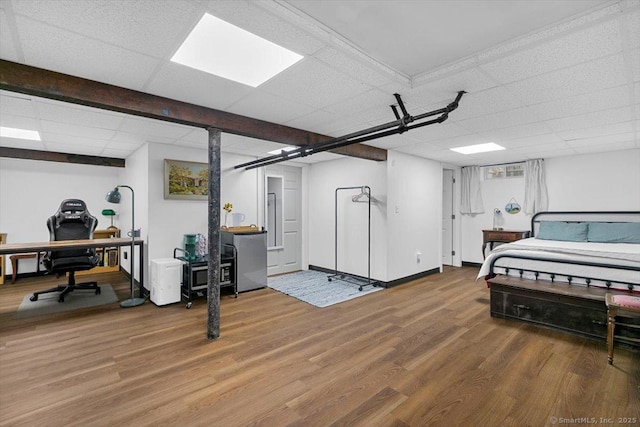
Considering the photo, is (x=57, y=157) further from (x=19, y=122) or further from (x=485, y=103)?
(x=485, y=103)

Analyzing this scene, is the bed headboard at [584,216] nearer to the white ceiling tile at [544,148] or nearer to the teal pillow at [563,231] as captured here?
the teal pillow at [563,231]

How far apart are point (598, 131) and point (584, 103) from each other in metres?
1.54

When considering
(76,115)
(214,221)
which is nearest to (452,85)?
(214,221)

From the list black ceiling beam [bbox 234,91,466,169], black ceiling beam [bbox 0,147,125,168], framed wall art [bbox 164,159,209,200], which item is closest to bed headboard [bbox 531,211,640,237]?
black ceiling beam [bbox 234,91,466,169]

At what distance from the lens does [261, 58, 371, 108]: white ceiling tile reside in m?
2.33

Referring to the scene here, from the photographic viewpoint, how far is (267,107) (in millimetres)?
3172

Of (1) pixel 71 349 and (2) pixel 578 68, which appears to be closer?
(2) pixel 578 68

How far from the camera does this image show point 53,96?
2365mm

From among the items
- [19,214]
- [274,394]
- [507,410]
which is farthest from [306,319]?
[19,214]

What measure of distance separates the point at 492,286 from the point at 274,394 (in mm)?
3092

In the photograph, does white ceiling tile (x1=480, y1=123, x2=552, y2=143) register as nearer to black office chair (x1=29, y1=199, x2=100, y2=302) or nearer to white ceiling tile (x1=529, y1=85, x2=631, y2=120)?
white ceiling tile (x1=529, y1=85, x2=631, y2=120)

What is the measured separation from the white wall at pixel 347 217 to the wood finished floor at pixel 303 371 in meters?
1.76

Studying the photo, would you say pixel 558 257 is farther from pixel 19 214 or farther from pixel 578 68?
pixel 19 214

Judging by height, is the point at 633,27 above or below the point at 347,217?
above
